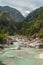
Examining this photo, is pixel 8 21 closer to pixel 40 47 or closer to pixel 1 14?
pixel 1 14

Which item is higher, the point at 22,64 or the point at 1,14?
the point at 1,14

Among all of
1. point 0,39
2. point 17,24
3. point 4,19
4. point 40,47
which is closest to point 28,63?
point 40,47

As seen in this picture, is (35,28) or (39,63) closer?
(39,63)

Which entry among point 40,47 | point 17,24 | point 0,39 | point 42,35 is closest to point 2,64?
point 40,47

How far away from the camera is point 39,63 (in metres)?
36.1

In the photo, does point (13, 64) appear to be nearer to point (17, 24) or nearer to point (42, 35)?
point (42, 35)

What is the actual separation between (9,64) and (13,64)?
804 mm

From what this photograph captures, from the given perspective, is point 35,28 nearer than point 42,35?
No

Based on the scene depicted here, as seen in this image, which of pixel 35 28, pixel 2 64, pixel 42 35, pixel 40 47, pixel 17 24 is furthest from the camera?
pixel 17 24

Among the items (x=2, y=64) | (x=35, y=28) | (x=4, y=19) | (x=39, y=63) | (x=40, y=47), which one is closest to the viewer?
(x=2, y=64)

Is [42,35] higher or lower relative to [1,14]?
lower

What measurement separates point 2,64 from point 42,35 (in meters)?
57.8

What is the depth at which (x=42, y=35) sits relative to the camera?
89.9 metres

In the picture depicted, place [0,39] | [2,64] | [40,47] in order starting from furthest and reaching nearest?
[0,39] < [40,47] < [2,64]
